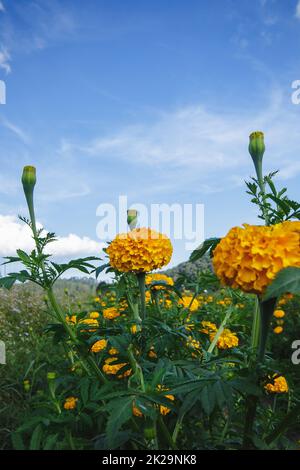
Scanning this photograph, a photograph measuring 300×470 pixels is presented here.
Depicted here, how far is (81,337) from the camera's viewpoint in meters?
1.66

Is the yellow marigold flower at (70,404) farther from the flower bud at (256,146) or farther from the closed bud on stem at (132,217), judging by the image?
the flower bud at (256,146)

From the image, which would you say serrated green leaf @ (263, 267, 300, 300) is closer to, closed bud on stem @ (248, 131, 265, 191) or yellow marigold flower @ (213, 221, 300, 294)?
yellow marigold flower @ (213, 221, 300, 294)

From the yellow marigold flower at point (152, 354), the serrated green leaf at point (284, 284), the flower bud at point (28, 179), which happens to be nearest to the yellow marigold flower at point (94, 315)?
the yellow marigold flower at point (152, 354)

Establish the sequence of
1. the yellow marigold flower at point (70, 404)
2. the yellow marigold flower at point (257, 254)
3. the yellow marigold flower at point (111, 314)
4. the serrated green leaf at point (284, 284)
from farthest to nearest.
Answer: the yellow marigold flower at point (111, 314) → the yellow marigold flower at point (70, 404) → the yellow marigold flower at point (257, 254) → the serrated green leaf at point (284, 284)

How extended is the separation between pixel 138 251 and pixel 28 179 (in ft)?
1.92

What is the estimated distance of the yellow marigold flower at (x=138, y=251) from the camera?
2.02m

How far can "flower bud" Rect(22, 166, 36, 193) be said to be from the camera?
1825 mm

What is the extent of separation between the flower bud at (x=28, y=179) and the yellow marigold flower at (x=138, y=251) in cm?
48

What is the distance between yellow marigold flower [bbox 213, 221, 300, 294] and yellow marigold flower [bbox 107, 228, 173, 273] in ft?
2.64

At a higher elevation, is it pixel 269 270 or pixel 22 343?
pixel 269 270

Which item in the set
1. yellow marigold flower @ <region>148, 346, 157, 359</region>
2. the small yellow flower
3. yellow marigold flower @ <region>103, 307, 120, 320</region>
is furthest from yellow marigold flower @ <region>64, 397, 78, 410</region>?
the small yellow flower
